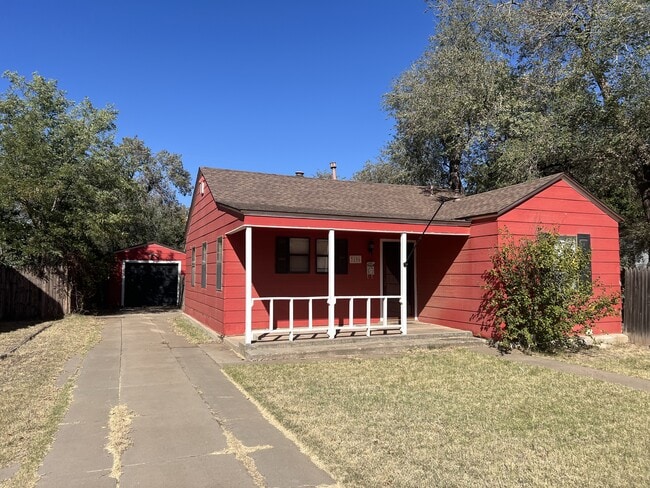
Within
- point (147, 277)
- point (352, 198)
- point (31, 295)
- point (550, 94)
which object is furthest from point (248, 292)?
point (147, 277)

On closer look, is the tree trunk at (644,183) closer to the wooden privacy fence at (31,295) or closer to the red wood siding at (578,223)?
the red wood siding at (578,223)

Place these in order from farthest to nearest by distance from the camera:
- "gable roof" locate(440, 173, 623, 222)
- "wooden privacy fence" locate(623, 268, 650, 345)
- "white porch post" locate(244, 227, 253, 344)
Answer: "wooden privacy fence" locate(623, 268, 650, 345), "gable roof" locate(440, 173, 623, 222), "white porch post" locate(244, 227, 253, 344)

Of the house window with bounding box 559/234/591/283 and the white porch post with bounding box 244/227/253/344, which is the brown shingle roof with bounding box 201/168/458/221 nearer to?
the white porch post with bounding box 244/227/253/344

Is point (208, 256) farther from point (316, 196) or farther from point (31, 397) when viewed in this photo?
point (31, 397)

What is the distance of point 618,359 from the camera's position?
884cm

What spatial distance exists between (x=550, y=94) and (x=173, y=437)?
15.3 m

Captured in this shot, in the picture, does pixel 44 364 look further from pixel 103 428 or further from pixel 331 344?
pixel 331 344

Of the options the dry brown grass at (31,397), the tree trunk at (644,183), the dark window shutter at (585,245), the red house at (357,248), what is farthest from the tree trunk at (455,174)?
the dry brown grass at (31,397)

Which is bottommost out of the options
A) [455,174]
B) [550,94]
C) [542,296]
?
[542,296]

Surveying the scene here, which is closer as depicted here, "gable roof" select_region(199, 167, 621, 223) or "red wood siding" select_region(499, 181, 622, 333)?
"gable roof" select_region(199, 167, 621, 223)

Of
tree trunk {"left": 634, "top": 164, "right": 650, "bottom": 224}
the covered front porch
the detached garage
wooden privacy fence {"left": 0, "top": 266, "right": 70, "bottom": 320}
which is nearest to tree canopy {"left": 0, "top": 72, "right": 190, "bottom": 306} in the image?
wooden privacy fence {"left": 0, "top": 266, "right": 70, "bottom": 320}

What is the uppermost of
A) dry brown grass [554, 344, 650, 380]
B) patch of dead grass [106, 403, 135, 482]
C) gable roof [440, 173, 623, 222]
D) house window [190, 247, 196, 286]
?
gable roof [440, 173, 623, 222]

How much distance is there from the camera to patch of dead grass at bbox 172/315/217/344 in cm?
1084

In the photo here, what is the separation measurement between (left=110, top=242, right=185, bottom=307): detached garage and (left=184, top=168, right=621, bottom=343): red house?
9.62 m
